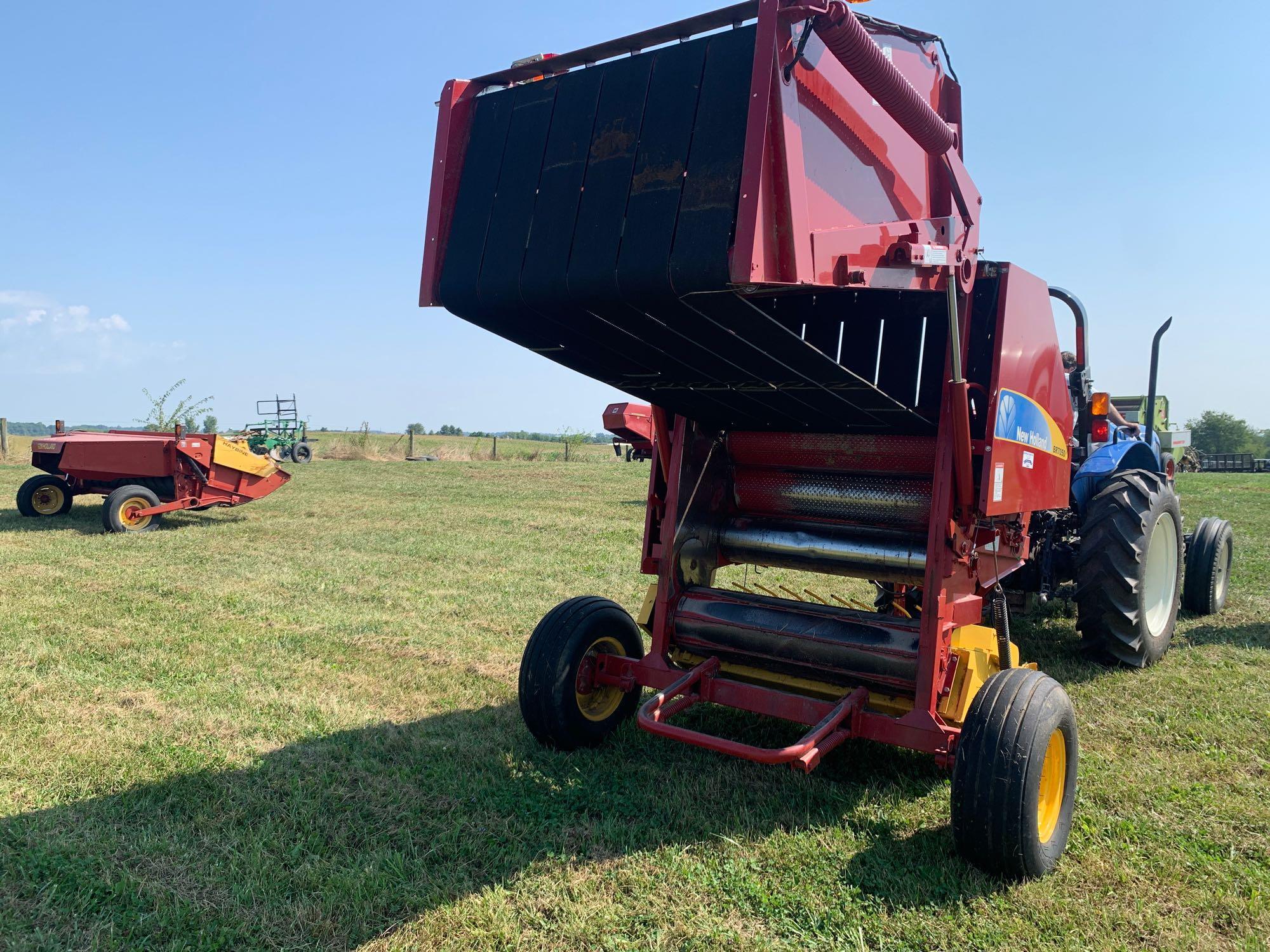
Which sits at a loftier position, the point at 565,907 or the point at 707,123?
the point at 707,123

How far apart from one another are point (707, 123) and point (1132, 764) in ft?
11.4

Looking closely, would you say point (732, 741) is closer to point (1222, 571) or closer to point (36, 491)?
point (1222, 571)

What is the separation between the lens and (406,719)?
4613 mm

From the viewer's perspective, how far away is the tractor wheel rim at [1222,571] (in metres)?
6.89

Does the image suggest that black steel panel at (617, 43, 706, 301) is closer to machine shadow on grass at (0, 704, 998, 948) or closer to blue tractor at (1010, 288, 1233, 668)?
machine shadow on grass at (0, 704, 998, 948)

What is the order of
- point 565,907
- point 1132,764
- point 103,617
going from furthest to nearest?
point 103,617
point 1132,764
point 565,907

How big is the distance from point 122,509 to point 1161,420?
1614 cm

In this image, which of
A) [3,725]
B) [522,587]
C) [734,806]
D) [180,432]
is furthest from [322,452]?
[734,806]

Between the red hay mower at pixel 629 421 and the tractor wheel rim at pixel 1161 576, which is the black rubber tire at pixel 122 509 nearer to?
the red hay mower at pixel 629 421

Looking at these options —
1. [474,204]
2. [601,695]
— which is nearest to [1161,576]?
[601,695]

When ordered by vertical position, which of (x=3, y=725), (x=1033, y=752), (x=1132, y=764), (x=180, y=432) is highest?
(x=180, y=432)

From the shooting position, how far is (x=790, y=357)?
3123mm

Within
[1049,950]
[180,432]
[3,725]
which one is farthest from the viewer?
[180,432]

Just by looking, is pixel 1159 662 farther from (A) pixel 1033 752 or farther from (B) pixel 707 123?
(B) pixel 707 123
